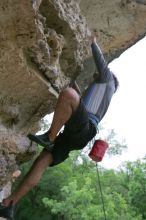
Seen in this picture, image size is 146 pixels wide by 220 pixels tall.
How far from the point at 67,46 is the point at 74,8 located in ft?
1.57

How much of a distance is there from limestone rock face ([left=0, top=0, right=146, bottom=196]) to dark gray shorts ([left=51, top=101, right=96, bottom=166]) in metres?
0.46

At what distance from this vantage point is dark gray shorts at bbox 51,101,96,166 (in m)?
4.73

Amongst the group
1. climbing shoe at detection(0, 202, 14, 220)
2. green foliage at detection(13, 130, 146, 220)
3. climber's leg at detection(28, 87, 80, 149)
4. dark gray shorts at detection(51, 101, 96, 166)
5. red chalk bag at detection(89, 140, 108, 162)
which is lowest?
green foliage at detection(13, 130, 146, 220)

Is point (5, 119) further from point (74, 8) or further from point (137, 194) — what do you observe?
point (137, 194)

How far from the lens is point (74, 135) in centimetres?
492

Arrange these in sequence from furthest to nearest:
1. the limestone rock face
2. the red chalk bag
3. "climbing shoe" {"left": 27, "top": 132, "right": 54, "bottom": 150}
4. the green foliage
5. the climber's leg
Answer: the green foliage, the red chalk bag, "climbing shoe" {"left": 27, "top": 132, "right": 54, "bottom": 150}, the climber's leg, the limestone rock face

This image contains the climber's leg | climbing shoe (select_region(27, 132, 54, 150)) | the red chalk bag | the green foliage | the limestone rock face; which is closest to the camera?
the limestone rock face

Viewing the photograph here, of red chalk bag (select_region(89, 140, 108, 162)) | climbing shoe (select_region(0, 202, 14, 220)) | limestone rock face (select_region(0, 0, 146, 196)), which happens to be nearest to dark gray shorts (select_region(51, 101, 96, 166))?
red chalk bag (select_region(89, 140, 108, 162))

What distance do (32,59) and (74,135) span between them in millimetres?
1072

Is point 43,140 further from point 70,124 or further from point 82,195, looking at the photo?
point 82,195

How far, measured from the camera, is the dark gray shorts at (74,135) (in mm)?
4728

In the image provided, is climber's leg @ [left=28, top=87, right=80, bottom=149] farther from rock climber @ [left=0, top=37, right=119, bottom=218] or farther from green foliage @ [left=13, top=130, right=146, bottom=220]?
green foliage @ [left=13, top=130, right=146, bottom=220]

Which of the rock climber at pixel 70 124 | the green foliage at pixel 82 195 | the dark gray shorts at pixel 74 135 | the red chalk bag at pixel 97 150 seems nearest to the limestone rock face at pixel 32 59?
the rock climber at pixel 70 124

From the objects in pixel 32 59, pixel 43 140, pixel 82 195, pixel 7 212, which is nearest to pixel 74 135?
pixel 43 140
